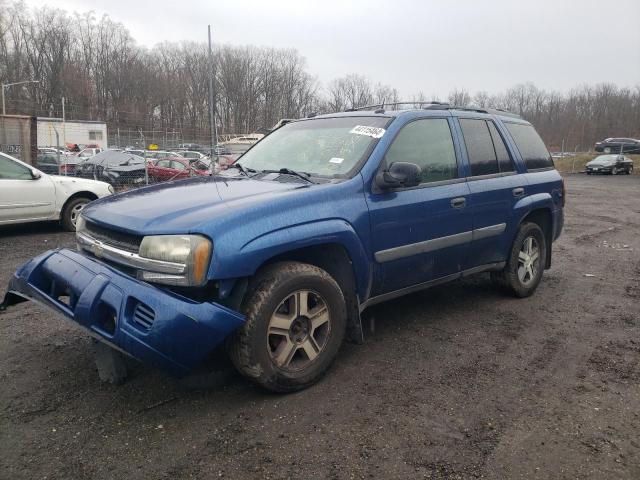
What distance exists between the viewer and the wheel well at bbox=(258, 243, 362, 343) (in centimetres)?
339

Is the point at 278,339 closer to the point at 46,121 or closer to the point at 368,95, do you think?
the point at 46,121

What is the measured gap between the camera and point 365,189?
359 cm

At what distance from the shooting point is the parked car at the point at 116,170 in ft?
54.7

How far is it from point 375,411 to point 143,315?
4.68 ft

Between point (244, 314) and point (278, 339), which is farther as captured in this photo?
point (278, 339)

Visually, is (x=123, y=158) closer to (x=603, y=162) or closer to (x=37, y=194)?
(x=37, y=194)

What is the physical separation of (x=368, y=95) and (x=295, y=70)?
11.9m

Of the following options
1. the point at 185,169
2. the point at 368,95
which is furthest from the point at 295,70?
the point at 185,169

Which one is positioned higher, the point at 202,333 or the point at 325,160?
the point at 325,160

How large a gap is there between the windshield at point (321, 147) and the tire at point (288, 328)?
3.01ft

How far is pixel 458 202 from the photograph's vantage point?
4.21 m

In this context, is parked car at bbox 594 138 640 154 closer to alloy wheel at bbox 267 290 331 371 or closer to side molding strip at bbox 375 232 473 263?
side molding strip at bbox 375 232 473 263

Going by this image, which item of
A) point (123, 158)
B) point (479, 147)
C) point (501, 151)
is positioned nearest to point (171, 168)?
point (123, 158)

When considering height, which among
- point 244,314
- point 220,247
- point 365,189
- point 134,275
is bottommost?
point 244,314
